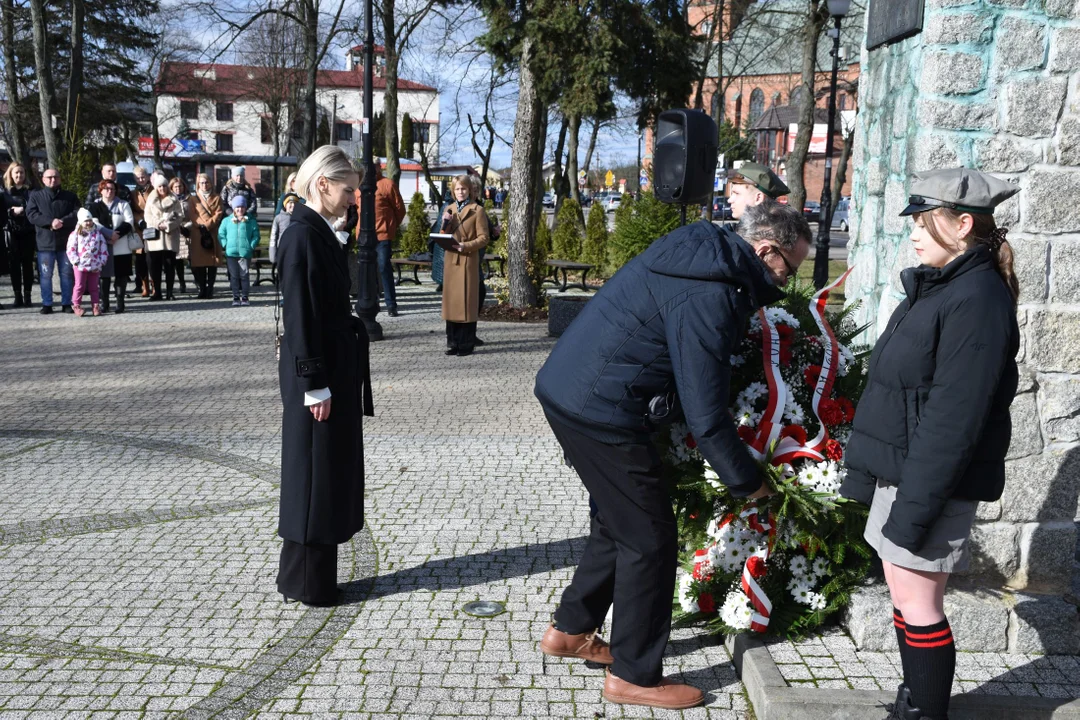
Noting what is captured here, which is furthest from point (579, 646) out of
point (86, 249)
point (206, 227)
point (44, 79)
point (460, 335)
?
point (44, 79)

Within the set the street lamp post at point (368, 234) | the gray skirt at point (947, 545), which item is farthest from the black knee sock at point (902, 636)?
the street lamp post at point (368, 234)

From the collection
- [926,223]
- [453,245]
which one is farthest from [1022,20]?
[453,245]

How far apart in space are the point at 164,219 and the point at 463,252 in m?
6.35

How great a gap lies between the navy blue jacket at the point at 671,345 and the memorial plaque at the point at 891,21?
1.45 m

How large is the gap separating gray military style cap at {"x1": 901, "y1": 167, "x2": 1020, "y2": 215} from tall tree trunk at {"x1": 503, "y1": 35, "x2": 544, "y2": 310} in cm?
1177

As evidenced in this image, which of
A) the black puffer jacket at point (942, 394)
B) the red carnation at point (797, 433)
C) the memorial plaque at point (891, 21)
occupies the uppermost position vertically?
the memorial plaque at point (891, 21)

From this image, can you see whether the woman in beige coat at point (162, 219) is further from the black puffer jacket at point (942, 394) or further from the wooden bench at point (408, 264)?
the black puffer jacket at point (942, 394)

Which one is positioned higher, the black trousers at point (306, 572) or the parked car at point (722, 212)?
the parked car at point (722, 212)

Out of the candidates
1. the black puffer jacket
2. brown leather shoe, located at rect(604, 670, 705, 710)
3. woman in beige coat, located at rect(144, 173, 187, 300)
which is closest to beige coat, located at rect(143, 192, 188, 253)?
woman in beige coat, located at rect(144, 173, 187, 300)

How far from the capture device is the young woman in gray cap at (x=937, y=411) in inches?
119

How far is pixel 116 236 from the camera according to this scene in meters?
14.1

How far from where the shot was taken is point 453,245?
35.8ft

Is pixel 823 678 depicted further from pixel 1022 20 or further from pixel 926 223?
pixel 1022 20

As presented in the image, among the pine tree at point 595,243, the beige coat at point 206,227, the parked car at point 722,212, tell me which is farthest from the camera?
the parked car at point 722,212
